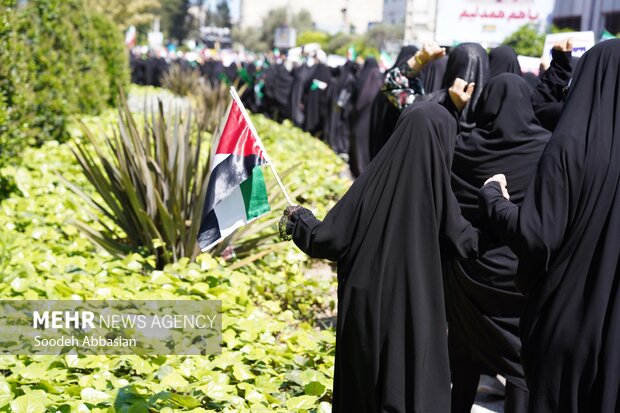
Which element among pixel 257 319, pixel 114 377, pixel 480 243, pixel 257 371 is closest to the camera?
pixel 480 243

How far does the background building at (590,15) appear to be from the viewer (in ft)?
92.0

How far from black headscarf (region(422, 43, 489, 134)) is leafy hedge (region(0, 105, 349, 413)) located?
1.39m

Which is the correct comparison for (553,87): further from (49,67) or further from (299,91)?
(299,91)

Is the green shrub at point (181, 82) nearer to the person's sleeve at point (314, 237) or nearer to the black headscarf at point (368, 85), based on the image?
the black headscarf at point (368, 85)

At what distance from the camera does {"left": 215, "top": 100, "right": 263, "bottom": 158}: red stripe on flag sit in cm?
349

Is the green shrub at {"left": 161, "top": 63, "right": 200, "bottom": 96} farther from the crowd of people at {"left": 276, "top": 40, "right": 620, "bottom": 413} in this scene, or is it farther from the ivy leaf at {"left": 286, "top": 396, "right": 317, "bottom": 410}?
the crowd of people at {"left": 276, "top": 40, "right": 620, "bottom": 413}

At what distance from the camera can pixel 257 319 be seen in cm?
458

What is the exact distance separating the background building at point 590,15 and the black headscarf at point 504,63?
22927 mm

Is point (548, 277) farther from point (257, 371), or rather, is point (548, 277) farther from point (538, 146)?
point (257, 371)

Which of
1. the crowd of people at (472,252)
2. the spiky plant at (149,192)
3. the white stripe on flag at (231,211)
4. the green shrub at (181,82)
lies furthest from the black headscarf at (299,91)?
the crowd of people at (472,252)

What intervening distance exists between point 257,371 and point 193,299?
781 mm

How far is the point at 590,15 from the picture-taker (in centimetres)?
2927

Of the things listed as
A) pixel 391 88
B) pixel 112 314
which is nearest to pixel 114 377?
pixel 112 314

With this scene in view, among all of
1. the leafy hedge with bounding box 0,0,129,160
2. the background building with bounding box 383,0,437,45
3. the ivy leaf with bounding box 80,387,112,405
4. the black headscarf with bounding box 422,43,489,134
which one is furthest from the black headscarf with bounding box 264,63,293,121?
the background building with bounding box 383,0,437,45
